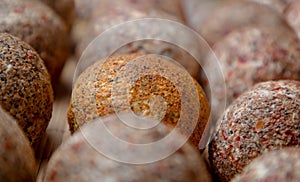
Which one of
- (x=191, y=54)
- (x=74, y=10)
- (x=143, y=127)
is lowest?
(x=74, y=10)

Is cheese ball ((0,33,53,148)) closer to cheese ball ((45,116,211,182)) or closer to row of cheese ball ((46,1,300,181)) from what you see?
row of cheese ball ((46,1,300,181))

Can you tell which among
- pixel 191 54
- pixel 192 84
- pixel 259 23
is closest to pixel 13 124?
pixel 192 84

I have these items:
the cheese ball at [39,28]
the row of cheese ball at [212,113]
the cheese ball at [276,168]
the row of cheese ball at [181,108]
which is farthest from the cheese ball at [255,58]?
the cheese ball at [276,168]

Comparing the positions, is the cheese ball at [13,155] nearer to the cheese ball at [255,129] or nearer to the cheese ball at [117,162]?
the cheese ball at [117,162]

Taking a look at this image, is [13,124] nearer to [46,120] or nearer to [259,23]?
[46,120]

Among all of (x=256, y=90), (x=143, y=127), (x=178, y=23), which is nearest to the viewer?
(x=143, y=127)

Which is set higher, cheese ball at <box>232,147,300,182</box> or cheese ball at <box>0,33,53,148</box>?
cheese ball at <box>232,147,300,182</box>

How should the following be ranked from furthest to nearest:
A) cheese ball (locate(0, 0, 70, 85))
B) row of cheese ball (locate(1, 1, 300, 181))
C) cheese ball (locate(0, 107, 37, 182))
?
cheese ball (locate(0, 0, 70, 85)), row of cheese ball (locate(1, 1, 300, 181)), cheese ball (locate(0, 107, 37, 182))

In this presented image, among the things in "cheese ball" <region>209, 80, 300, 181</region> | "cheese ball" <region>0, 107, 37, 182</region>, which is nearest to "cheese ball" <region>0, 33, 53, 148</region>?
"cheese ball" <region>0, 107, 37, 182</region>
